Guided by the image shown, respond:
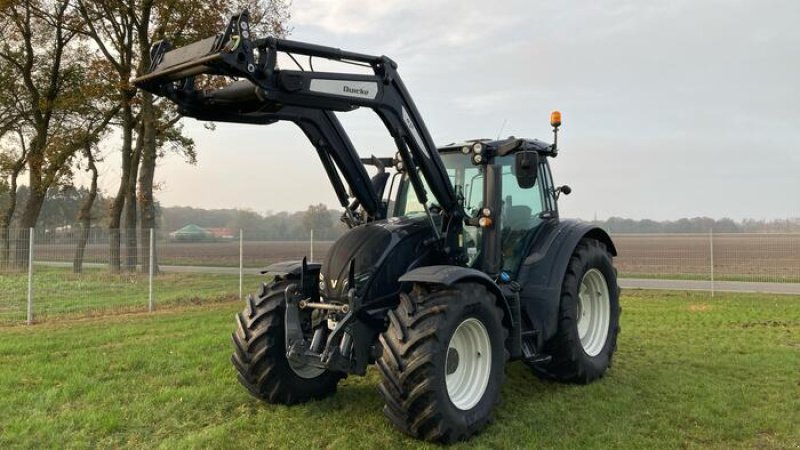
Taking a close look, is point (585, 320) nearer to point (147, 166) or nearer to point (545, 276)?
point (545, 276)

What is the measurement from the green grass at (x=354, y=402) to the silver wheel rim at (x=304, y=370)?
0.85 feet

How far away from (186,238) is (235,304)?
370cm

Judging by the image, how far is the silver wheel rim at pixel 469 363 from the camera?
4.69 m

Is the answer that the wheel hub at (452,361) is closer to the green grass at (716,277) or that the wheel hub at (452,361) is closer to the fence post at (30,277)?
the fence post at (30,277)

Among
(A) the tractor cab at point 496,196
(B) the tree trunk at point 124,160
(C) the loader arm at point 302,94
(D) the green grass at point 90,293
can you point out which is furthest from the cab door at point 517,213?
(B) the tree trunk at point 124,160

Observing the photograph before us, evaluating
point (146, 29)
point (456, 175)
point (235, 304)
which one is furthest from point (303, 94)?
point (146, 29)

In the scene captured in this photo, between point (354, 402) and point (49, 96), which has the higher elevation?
point (49, 96)

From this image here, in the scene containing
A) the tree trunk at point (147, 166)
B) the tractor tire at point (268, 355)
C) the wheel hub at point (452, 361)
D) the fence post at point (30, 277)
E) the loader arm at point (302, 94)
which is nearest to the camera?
the loader arm at point (302, 94)

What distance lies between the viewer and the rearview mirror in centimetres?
531

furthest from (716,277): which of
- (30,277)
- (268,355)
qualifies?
(30,277)

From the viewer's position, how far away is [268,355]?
16.7ft

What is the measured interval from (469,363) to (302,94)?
96.3 inches

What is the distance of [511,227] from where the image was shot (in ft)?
19.6

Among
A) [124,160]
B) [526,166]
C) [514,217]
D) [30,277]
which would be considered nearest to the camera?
[526,166]
